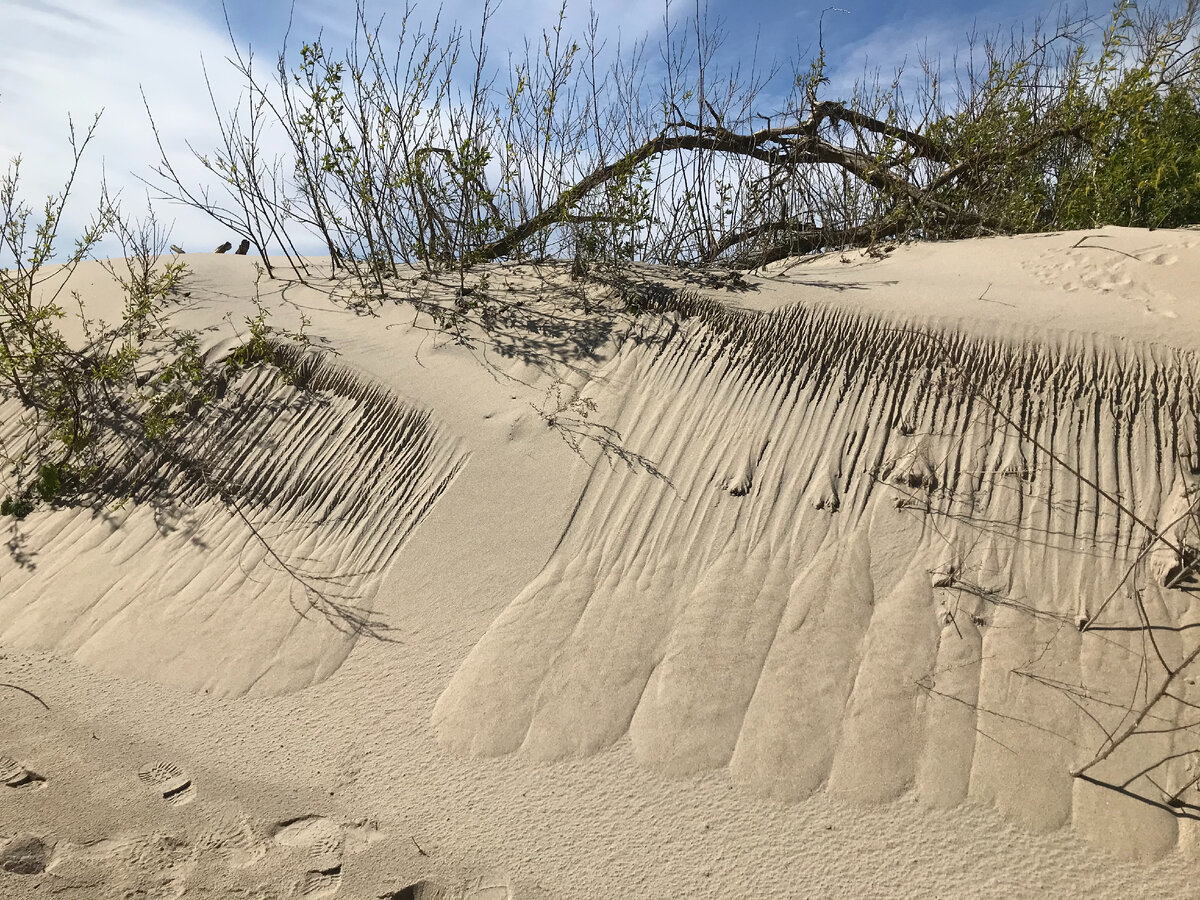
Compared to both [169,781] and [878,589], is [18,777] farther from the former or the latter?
[878,589]

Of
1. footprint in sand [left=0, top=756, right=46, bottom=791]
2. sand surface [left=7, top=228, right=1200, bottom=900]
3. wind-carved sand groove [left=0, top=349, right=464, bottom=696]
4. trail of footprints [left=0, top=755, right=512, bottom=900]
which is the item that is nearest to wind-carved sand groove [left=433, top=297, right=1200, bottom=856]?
sand surface [left=7, top=228, right=1200, bottom=900]

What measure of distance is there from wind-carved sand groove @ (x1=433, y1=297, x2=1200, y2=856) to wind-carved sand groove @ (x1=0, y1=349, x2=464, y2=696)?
2.86 feet

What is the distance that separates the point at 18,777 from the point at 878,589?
3428 millimetres

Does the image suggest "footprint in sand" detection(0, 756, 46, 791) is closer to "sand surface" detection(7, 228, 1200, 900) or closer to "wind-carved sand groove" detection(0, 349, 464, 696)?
"sand surface" detection(7, 228, 1200, 900)

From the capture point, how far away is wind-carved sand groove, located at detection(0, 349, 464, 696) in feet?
11.3

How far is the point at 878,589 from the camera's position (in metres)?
3.12

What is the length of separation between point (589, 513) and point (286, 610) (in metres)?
1.48

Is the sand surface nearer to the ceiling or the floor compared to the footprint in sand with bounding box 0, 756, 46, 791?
nearer to the ceiling

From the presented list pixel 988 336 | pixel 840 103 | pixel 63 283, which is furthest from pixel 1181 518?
pixel 63 283

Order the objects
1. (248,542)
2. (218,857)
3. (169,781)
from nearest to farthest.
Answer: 1. (218,857)
2. (169,781)
3. (248,542)

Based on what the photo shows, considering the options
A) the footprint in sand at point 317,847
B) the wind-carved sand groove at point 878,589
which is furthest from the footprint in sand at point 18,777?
the wind-carved sand groove at point 878,589

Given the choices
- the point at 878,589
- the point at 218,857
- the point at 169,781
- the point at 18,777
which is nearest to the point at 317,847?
the point at 218,857

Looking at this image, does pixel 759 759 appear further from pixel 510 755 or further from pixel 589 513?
pixel 589 513

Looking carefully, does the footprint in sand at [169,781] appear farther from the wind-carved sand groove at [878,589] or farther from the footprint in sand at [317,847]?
the wind-carved sand groove at [878,589]
